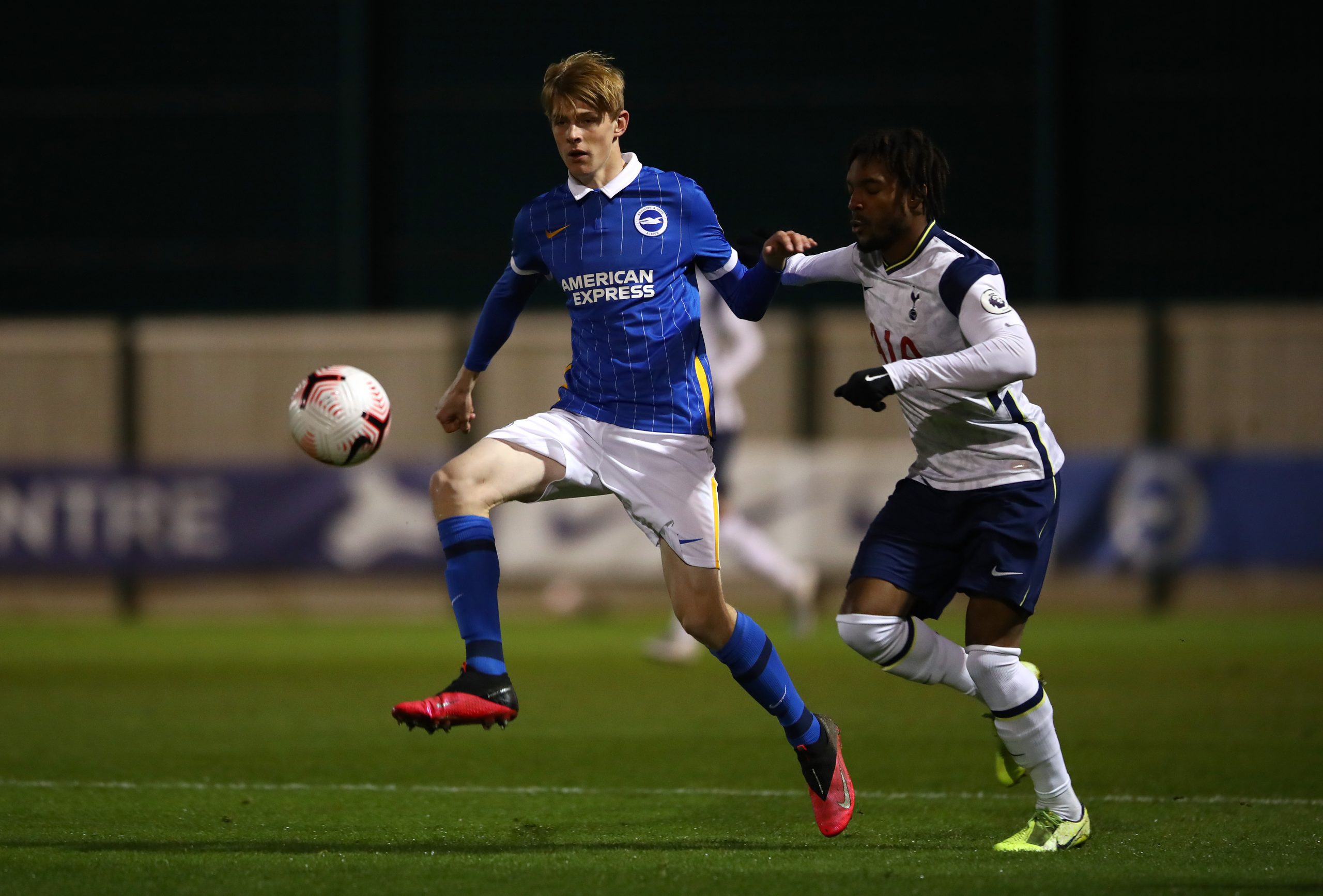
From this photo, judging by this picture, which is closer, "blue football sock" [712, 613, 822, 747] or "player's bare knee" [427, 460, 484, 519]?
"player's bare knee" [427, 460, 484, 519]

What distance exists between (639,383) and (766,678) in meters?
0.98

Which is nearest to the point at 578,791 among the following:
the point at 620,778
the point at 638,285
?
the point at 620,778

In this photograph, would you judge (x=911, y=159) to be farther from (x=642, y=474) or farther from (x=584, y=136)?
(x=642, y=474)

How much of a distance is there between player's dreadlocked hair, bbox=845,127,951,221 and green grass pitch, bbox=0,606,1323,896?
6.29ft

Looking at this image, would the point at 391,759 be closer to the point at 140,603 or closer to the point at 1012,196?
the point at 140,603

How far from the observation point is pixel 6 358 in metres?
14.7

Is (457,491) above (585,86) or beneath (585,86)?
beneath

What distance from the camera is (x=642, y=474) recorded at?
5191 millimetres

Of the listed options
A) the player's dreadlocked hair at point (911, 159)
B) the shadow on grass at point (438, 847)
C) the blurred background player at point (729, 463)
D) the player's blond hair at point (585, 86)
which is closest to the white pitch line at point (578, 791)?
the shadow on grass at point (438, 847)

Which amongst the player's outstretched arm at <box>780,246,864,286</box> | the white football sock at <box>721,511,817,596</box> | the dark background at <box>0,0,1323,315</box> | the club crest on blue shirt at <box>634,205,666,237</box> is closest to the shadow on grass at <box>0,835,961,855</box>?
the player's outstretched arm at <box>780,246,864,286</box>

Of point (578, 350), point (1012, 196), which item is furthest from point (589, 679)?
point (1012, 196)

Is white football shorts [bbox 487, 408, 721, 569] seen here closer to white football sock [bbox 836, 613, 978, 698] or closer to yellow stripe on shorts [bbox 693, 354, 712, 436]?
yellow stripe on shorts [bbox 693, 354, 712, 436]

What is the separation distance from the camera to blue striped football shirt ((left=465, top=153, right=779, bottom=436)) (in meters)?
5.23

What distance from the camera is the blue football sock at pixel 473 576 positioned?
194 inches
